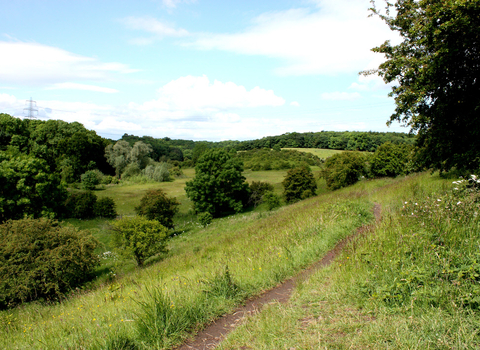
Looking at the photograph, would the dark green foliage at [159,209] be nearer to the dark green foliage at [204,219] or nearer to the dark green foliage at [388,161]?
the dark green foliage at [204,219]

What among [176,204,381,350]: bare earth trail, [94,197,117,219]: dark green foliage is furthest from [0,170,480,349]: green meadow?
[94,197,117,219]: dark green foliage

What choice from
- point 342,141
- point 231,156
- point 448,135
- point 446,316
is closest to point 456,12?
point 448,135

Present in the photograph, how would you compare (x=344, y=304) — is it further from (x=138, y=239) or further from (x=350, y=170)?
(x=350, y=170)

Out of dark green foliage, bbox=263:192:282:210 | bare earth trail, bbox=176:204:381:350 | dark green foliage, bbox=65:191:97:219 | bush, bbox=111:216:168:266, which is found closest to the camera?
bare earth trail, bbox=176:204:381:350

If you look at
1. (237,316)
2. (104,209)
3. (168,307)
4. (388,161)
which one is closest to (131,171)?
(104,209)

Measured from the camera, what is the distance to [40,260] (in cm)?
1371

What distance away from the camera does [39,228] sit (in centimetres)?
1502

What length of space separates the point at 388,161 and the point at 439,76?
2831cm

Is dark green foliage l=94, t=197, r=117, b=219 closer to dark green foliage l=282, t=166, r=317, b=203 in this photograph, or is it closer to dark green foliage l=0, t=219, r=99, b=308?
dark green foliage l=282, t=166, r=317, b=203

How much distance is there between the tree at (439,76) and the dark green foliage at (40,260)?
16110 mm

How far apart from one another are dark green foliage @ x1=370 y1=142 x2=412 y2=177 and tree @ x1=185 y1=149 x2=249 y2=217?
70.1 ft

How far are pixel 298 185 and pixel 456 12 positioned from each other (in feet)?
123

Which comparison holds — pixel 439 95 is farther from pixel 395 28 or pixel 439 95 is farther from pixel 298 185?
pixel 298 185

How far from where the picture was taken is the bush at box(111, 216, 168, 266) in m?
18.1
